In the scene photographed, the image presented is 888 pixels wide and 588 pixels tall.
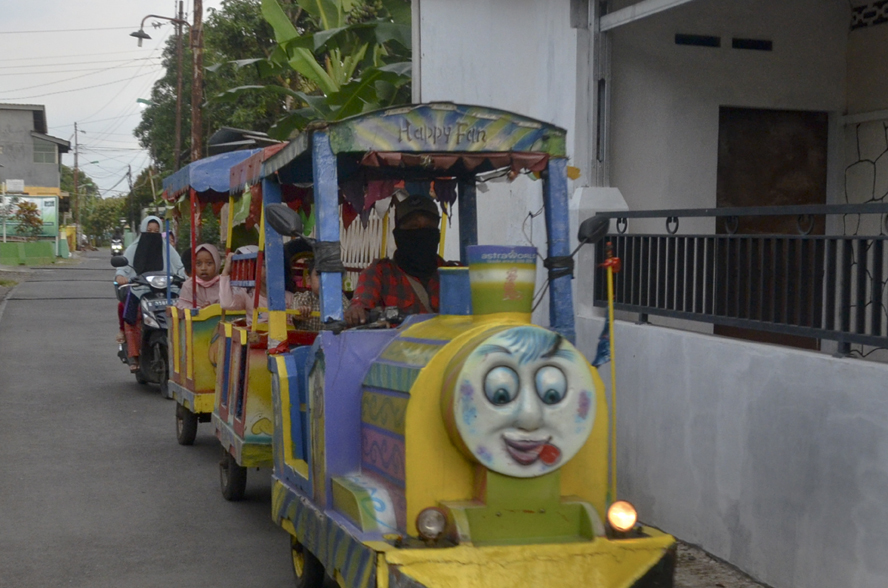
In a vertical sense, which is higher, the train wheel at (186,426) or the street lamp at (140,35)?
the street lamp at (140,35)

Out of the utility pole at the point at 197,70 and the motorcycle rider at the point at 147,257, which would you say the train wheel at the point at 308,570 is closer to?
the motorcycle rider at the point at 147,257

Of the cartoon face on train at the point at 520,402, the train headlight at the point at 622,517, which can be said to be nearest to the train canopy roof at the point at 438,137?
the cartoon face on train at the point at 520,402

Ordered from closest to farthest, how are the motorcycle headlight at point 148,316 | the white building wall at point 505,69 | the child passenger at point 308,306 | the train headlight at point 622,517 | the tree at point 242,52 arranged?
the train headlight at point 622,517 < the child passenger at point 308,306 < the white building wall at point 505,69 < the motorcycle headlight at point 148,316 < the tree at point 242,52

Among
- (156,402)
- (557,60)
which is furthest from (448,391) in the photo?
(156,402)

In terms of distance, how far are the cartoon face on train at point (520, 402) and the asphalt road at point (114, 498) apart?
2254 millimetres

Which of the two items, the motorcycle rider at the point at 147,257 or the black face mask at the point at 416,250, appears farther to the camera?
the motorcycle rider at the point at 147,257

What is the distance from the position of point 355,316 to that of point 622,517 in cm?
203

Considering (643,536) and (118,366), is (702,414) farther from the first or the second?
(118,366)

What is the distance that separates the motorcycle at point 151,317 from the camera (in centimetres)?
1251

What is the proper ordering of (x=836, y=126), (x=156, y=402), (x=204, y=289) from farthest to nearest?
(x=156, y=402) → (x=204, y=289) → (x=836, y=126)

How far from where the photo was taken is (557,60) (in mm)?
8672

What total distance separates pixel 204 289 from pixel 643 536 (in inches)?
255

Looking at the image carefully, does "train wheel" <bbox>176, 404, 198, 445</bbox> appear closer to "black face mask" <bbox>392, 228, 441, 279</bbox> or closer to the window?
"black face mask" <bbox>392, 228, 441, 279</bbox>

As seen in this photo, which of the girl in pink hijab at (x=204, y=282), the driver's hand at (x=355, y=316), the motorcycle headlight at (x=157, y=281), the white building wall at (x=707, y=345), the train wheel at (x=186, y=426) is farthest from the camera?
the motorcycle headlight at (x=157, y=281)
